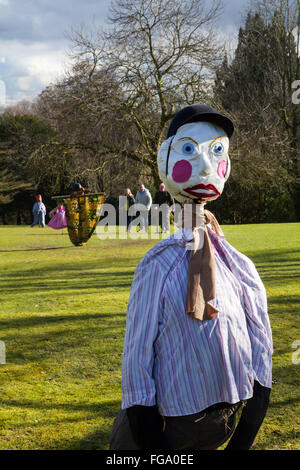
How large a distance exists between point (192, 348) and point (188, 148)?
894mm

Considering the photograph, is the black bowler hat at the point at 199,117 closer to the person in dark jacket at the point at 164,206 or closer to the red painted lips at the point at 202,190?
the red painted lips at the point at 202,190

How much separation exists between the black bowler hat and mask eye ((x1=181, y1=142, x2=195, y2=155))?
107 mm

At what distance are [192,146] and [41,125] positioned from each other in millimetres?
37484

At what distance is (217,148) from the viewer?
236 centimetres

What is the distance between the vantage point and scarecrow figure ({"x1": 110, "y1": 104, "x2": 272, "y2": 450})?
199 centimetres

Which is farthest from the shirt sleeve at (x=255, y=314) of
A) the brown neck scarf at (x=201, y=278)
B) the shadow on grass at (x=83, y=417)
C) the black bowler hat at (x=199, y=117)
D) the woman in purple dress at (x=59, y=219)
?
the woman in purple dress at (x=59, y=219)

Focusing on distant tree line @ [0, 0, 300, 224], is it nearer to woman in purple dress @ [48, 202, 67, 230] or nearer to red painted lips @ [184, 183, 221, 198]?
woman in purple dress @ [48, 202, 67, 230]

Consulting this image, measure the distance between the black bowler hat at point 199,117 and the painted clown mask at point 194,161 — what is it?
20 millimetres

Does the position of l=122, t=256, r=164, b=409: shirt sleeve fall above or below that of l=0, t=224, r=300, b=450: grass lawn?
above

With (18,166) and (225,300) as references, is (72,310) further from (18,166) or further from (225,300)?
(18,166)

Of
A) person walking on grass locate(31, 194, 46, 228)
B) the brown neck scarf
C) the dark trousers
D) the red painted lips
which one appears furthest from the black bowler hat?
person walking on grass locate(31, 194, 46, 228)

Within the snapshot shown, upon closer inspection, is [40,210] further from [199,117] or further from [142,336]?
[142,336]

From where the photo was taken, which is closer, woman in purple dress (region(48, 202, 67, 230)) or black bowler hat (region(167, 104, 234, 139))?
black bowler hat (region(167, 104, 234, 139))
